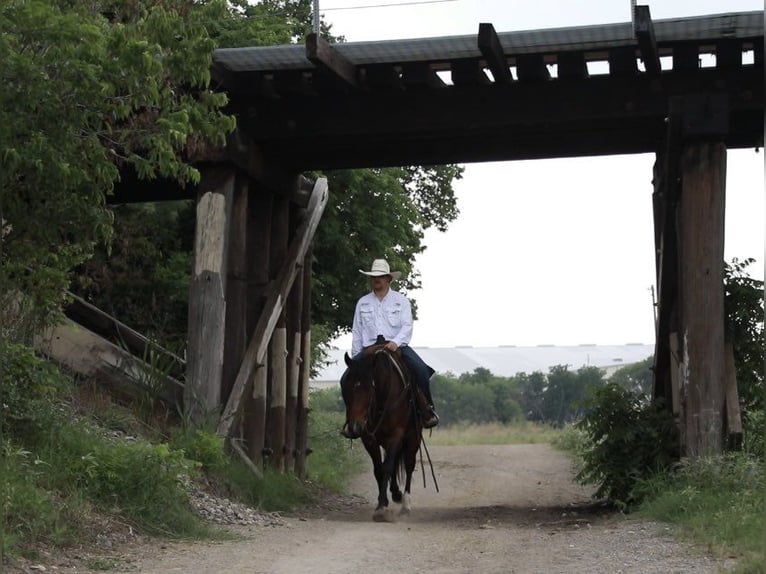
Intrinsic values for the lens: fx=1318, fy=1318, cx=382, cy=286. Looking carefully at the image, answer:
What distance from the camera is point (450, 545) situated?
10188 millimetres

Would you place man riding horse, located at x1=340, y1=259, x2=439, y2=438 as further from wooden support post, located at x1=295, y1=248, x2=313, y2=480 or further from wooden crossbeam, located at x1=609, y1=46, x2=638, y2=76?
wooden crossbeam, located at x1=609, y1=46, x2=638, y2=76

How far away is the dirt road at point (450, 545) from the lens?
28.1 feet

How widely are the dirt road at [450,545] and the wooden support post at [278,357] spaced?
1035 millimetres

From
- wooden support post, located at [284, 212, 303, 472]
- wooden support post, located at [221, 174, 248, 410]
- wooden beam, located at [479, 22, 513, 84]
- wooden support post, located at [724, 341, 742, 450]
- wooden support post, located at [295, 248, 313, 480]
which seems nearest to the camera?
wooden beam, located at [479, 22, 513, 84]

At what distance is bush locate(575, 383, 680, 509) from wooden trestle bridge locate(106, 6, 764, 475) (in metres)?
0.33

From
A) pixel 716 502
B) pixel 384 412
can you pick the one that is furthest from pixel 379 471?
pixel 716 502

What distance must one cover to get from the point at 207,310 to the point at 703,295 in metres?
5.03

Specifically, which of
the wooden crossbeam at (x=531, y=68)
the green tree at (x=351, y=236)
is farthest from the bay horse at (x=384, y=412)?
the green tree at (x=351, y=236)

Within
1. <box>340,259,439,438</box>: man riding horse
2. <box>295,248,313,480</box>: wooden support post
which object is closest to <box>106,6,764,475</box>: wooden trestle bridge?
<box>295,248,313,480</box>: wooden support post

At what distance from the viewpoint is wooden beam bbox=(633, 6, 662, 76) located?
39.0 ft

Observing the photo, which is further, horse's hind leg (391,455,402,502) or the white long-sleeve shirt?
horse's hind leg (391,455,402,502)

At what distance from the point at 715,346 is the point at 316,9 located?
197 inches

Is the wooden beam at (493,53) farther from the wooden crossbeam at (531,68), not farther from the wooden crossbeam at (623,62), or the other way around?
the wooden crossbeam at (623,62)

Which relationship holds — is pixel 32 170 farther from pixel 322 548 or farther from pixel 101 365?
pixel 101 365
